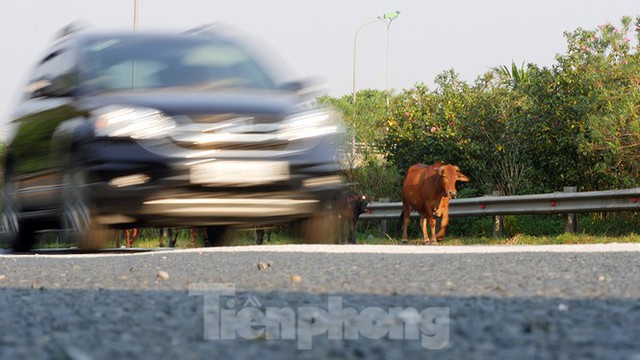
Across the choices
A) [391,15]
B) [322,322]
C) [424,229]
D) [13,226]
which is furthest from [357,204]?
[391,15]

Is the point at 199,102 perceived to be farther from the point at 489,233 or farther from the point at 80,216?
the point at 489,233

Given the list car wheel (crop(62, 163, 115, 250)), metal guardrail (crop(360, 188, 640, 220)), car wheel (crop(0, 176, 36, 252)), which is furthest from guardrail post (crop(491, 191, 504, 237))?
car wheel (crop(62, 163, 115, 250))

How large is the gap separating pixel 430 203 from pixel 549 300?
14490 mm

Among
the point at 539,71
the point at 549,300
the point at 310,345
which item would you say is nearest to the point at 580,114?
the point at 539,71

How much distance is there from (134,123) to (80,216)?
3.24 feet

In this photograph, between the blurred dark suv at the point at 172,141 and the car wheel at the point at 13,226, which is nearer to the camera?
the blurred dark suv at the point at 172,141

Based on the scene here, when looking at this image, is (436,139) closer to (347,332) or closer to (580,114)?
(580,114)

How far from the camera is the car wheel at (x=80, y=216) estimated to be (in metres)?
9.33

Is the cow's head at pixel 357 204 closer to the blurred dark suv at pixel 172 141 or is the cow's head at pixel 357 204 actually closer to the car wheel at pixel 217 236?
the car wheel at pixel 217 236

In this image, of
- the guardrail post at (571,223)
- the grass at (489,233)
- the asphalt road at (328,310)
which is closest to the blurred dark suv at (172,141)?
the asphalt road at (328,310)

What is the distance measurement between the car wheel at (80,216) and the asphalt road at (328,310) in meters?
1.77

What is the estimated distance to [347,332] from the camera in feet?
12.9

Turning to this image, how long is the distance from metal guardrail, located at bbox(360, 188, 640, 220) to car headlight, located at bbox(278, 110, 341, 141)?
7639 millimetres

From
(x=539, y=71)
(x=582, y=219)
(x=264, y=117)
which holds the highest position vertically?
(x=539, y=71)
